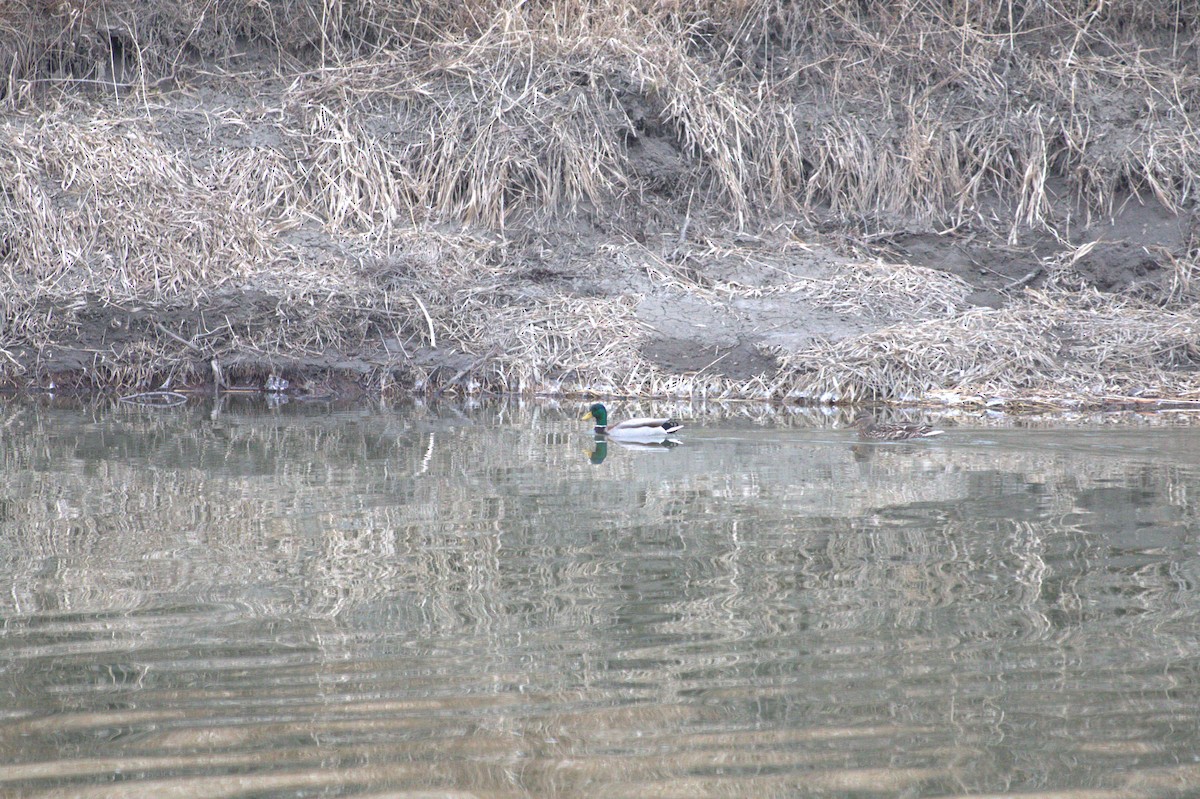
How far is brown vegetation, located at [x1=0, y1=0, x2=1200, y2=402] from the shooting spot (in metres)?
12.4

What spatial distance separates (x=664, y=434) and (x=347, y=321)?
4.78m

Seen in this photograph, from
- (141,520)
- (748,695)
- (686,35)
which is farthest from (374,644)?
(686,35)

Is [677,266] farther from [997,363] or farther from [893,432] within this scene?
[893,432]

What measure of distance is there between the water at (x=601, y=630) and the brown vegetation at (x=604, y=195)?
185 inches

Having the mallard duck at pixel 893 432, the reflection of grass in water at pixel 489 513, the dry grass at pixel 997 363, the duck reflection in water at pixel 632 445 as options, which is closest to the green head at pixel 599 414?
the reflection of grass in water at pixel 489 513

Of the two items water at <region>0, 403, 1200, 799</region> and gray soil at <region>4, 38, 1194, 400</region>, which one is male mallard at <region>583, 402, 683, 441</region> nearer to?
water at <region>0, 403, 1200, 799</region>

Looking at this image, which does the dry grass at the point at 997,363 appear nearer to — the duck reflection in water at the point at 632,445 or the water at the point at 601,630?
the duck reflection in water at the point at 632,445

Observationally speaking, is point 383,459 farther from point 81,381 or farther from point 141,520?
point 81,381

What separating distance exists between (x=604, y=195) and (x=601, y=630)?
1102 cm

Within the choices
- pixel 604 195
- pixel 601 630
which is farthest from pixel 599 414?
pixel 601 630

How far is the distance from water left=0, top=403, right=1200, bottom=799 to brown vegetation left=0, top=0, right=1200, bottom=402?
15.5 ft

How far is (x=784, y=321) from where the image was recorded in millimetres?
12617

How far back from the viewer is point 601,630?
4.14m

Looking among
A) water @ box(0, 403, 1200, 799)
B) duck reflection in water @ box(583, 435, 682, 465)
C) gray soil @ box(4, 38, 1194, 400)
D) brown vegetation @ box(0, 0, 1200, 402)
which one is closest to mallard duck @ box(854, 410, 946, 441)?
water @ box(0, 403, 1200, 799)
